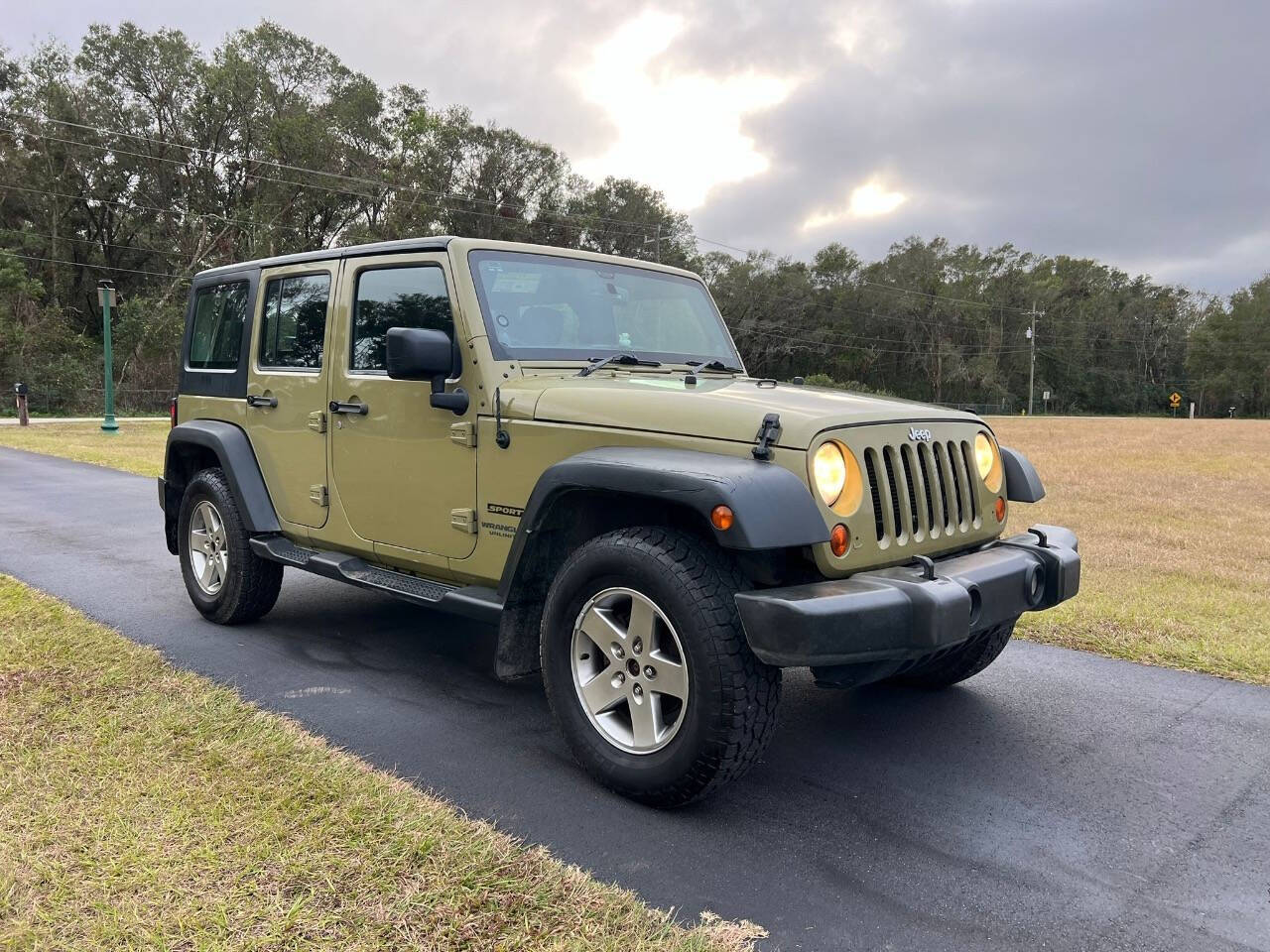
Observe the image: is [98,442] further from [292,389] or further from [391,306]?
[391,306]

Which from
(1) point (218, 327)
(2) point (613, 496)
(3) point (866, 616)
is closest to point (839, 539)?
(3) point (866, 616)

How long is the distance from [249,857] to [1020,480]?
10.4 feet

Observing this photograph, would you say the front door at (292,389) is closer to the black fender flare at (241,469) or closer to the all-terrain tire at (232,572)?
the black fender flare at (241,469)

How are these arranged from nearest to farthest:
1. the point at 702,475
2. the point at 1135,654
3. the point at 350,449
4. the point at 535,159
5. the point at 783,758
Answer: the point at 702,475
the point at 783,758
the point at 350,449
the point at 1135,654
the point at 535,159

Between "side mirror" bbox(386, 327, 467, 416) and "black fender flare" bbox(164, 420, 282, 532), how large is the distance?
66.5 inches

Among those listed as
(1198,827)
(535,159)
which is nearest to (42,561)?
(1198,827)

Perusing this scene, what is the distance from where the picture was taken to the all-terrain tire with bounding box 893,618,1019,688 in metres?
3.88

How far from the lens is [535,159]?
169 feet

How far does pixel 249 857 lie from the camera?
2.55 metres

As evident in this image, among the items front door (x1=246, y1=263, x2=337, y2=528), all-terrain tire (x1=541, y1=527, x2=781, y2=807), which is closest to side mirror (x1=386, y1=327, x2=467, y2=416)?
all-terrain tire (x1=541, y1=527, x2=781, y2=807)

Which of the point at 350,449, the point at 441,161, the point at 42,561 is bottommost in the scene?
the point at 42,561

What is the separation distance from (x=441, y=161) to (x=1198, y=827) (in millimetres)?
49474

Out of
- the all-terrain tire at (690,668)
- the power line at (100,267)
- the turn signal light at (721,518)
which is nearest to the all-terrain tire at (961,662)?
the all-terrain tire at (690,668)

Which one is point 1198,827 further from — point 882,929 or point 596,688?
point 596,688
